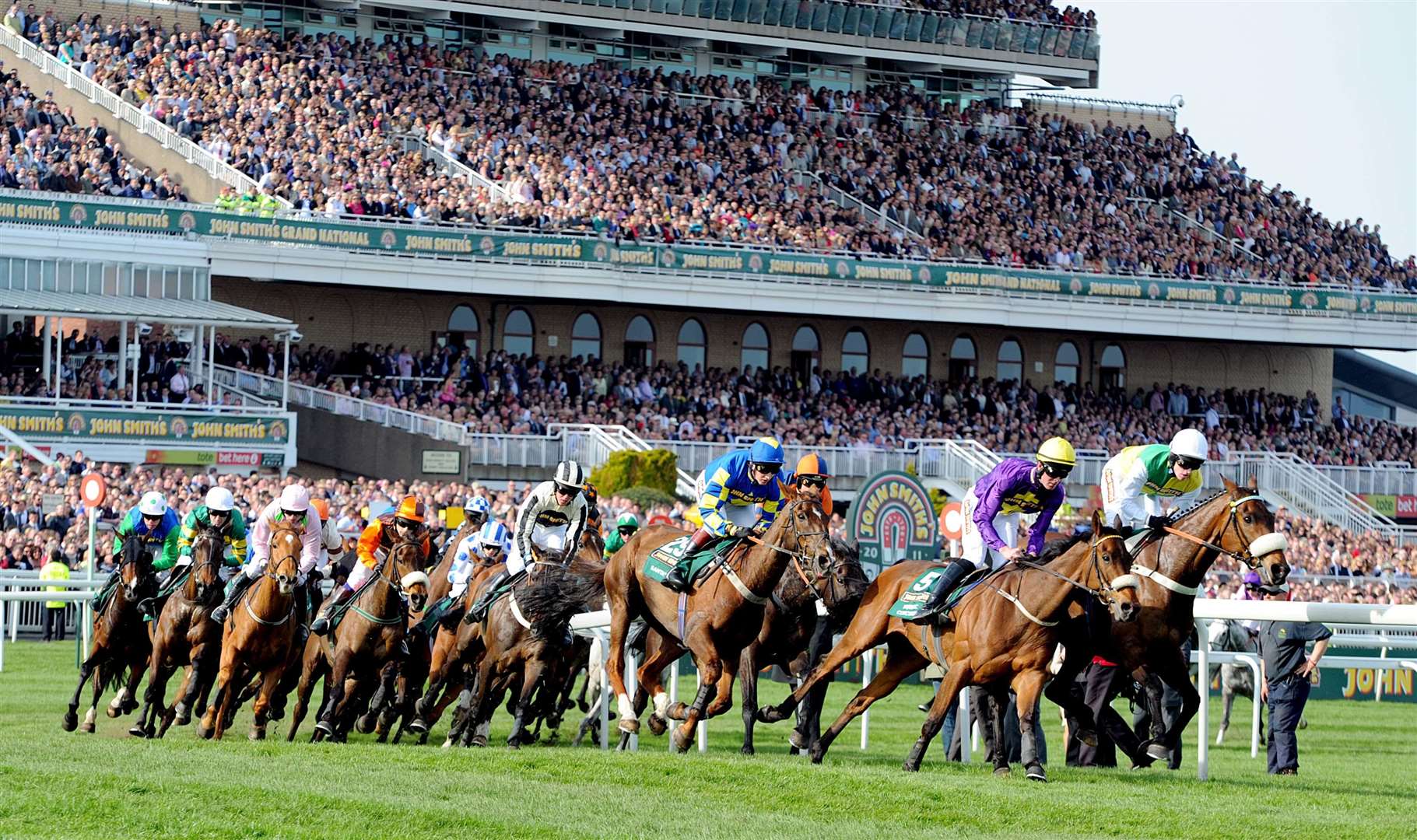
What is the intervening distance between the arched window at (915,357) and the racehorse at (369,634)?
33608mm

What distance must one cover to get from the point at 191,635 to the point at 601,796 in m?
5.16

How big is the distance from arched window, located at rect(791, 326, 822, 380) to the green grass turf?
33242 mm

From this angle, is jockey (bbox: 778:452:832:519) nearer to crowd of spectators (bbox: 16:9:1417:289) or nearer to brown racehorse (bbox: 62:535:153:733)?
brown racehorse (bbox: 62:535:153:733)

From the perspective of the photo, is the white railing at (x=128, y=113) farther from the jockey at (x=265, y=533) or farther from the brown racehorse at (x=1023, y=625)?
the brown racehorse at (x=1023, y=625)

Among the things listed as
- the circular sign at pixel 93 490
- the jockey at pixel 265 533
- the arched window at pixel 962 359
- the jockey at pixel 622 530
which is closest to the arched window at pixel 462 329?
the arched window at pixel 962 359

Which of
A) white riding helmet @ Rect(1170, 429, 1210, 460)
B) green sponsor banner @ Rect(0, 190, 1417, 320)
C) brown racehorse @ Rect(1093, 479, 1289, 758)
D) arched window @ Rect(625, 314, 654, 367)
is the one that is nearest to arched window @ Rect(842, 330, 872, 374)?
green sponsor banner @ Rect(0, 190, 1417, 320)

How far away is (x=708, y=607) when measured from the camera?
1237cm

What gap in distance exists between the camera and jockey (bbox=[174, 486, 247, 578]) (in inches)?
579

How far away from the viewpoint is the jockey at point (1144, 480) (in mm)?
12336

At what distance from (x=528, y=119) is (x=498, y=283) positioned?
5708mm

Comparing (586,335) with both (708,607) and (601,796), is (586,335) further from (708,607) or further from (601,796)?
(601,796)

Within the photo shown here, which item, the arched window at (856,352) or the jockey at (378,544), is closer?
the jockey at (378,544)

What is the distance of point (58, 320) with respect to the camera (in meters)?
34.2

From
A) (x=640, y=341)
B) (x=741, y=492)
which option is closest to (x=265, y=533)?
(x=741, y=492)
